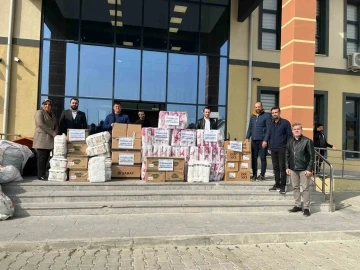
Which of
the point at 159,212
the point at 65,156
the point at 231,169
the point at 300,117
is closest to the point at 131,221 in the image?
the point at 159,212

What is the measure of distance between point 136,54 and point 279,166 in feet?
24.2

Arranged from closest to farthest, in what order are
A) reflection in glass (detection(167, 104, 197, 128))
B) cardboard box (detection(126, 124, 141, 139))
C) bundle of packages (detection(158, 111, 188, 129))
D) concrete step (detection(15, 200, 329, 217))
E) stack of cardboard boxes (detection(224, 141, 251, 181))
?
concrete step (detection(15, 200, 329, 217)) → cardboard box (detection(126, 124, 141, 139)) → stack of cardboard boxes (detection(224, 141, 251, 181)) → bundle of packages (detection(158, 111, 188, 129)) → reflection in glass (detection(167, 104, 197, 128))

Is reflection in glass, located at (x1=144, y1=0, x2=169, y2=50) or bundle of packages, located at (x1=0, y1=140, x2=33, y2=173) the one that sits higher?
reflection in glass, located at (x1=144, y1=0, x2=169, y2=50)

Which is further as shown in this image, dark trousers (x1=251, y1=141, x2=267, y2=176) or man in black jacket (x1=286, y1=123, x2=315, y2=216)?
dark trousers (x1=251, y1=141, x2=267, y2=176)

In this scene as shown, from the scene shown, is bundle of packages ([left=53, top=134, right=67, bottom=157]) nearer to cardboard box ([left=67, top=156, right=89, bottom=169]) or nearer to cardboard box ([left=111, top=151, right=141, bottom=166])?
cardboard box ([left=67, top=156, right=89, bottom=169])

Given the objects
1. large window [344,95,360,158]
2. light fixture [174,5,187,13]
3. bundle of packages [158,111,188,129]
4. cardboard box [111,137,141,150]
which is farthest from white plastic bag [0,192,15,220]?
large window [344,95,360,158]

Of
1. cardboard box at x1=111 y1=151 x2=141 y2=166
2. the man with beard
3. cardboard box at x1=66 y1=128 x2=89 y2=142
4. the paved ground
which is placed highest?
the man with beard

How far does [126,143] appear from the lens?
7.94m

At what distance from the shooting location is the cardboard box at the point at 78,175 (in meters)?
7.50

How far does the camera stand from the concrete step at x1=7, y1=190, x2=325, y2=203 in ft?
22.1

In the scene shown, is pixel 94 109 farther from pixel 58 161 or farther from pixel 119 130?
pixel 58 161

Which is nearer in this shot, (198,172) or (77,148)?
(77,148)

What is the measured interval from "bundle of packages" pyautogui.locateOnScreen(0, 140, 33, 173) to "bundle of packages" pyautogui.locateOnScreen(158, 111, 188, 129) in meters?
3.20

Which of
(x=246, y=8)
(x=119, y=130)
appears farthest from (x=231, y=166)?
(x=246, y=8)
